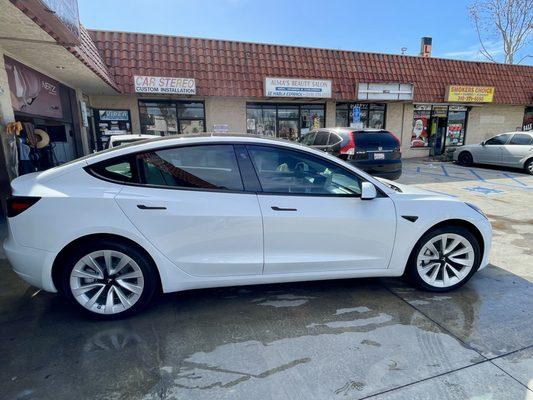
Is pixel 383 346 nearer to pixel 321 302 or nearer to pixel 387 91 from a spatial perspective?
pixel 321 302

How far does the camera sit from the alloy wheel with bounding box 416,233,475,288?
338cm

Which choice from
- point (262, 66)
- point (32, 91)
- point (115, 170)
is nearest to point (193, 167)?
point (115, 170)

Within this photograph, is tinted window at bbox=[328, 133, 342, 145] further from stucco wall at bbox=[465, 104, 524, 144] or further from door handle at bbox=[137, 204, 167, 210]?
stucco wall at bbox=[465, 104, 524, 144]

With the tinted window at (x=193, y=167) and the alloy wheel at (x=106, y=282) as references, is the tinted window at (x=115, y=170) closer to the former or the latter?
the tinted window at (x=193, y=167)

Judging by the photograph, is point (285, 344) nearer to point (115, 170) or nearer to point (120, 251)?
point (120, 251)

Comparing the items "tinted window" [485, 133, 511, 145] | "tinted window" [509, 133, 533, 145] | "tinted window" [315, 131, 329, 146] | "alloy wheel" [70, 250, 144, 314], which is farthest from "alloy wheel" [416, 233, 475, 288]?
"tinted window" [485, 133, 511, 145]

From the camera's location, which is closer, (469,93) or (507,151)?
(507,151)

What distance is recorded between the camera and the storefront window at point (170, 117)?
12.9 m

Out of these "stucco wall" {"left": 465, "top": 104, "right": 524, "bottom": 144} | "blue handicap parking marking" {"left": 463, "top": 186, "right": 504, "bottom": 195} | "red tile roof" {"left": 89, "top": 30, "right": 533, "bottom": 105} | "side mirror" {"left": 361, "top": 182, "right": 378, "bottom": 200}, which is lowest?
"blue handicap parking marking" {"left": 463, "top": 186, "right": 504, "bottom": 195}

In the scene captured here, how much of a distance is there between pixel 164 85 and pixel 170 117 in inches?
75.4

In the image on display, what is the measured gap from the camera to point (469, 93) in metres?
15.7

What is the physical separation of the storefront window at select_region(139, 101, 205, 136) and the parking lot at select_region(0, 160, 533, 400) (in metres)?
10.1

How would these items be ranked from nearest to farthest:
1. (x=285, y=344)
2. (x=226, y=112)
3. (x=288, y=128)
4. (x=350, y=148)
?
1. (x=285, y=344)
2. (x=350, y=148)
3. (x=226, y=112)
4. (x=288, y=128)

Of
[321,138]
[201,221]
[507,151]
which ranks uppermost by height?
[321,138]
